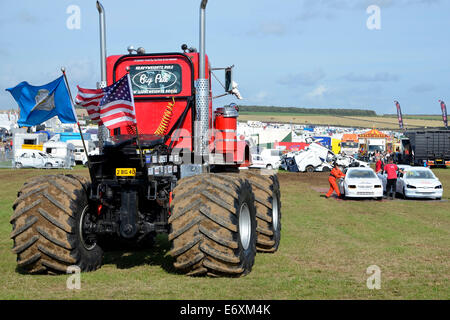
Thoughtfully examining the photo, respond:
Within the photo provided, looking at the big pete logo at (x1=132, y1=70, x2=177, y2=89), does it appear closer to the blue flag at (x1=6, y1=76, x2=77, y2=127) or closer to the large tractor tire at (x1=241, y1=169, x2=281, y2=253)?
the blue flag at (x1=6, y1=76, x2=77, y2=127)

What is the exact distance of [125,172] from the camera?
8.04 meters

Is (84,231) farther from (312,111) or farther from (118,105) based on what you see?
(312,111)

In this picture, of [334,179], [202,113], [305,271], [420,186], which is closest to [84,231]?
[202,113]

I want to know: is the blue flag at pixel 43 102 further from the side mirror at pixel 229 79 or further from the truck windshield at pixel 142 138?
the side mirror at pixel 229 79

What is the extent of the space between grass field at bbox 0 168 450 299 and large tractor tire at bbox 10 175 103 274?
27cm

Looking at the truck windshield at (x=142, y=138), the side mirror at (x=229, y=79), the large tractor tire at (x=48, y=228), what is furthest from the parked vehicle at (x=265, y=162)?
the large tractor tire at (x=48, y=228)

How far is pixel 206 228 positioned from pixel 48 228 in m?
2.29

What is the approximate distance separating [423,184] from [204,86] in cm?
1859

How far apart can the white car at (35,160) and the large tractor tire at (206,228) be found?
44.0 m

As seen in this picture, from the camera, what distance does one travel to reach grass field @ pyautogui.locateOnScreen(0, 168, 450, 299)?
7.24 metres

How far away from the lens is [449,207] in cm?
2139

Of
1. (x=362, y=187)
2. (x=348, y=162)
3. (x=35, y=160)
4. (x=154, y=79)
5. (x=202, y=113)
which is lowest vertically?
(x=362, y=187)

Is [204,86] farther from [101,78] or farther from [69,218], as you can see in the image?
[69,218]

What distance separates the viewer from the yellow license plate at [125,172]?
8.02 metres
